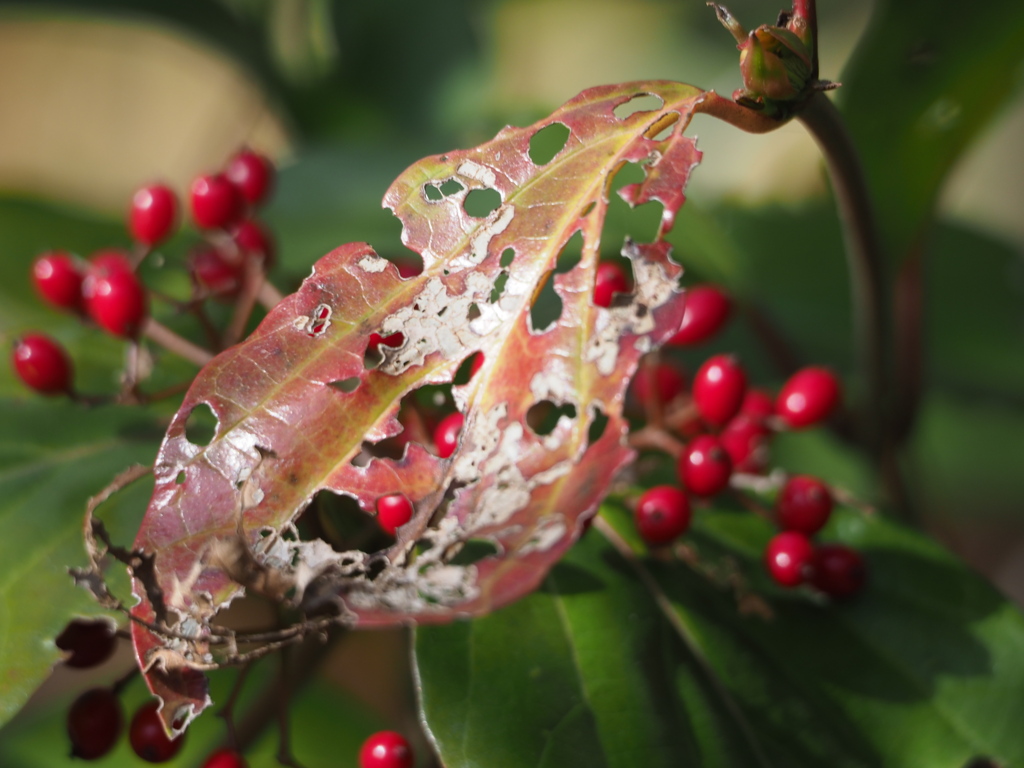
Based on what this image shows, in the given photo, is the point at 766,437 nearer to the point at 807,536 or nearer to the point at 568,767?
the point at 807,536

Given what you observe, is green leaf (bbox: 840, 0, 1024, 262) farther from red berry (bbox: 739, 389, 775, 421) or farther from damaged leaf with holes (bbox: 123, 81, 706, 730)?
damaged leaf with holes (bbox: 123, 81, 706, 730)

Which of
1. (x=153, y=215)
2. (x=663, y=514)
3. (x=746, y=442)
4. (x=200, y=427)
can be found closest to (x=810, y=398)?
(x=746, y=442)

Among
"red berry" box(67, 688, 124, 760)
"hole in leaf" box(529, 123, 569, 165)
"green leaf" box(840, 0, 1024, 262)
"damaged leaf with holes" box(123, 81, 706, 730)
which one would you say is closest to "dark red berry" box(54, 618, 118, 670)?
"red berry" box(67, 688, 124, 760)

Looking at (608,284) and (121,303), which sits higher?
(608,284)

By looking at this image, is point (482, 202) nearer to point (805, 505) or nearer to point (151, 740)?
point (805, 505)

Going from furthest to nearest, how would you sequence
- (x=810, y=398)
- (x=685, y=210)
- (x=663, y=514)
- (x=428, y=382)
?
(x=685, y=210)
(x=810, y=398)
(x=663, y=514)
(x=428, y=382)

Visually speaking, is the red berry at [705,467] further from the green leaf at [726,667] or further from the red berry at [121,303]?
the red berry at [121,303]
